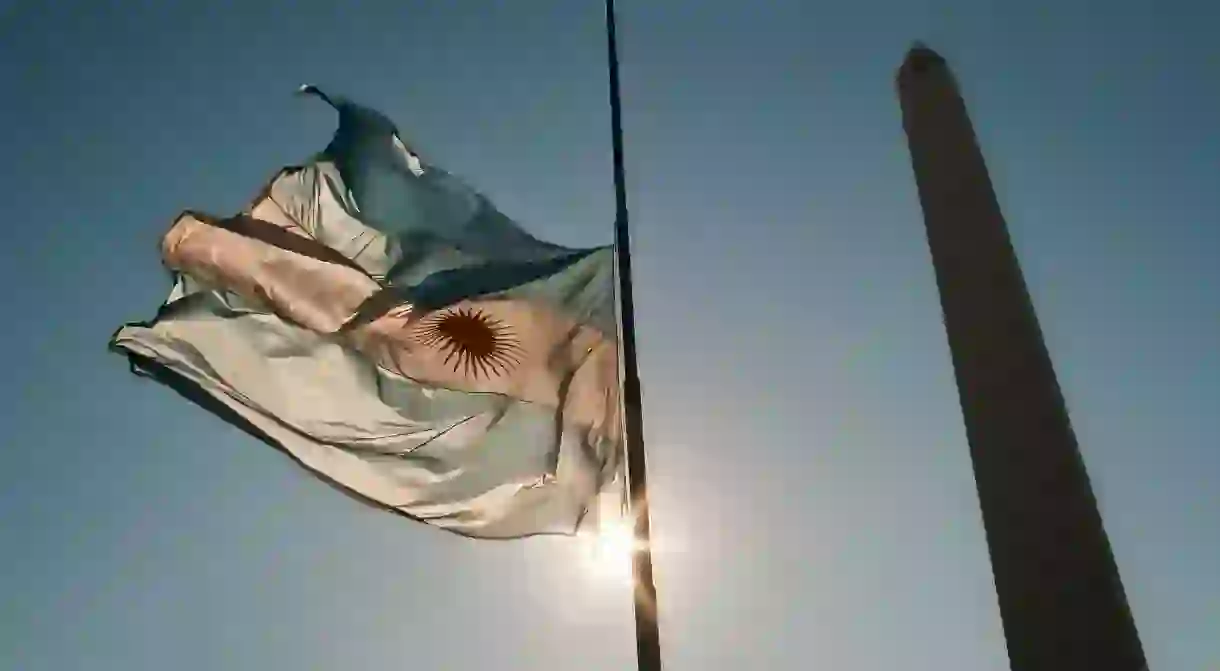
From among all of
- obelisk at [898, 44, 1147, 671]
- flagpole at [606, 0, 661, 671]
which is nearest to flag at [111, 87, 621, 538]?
flagpole at [606, 0, 661, 671]

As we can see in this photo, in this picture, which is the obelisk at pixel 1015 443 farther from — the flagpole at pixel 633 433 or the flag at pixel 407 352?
the flagpole at pixel 633 433

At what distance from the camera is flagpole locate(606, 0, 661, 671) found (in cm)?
739

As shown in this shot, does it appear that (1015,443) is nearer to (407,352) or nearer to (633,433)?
(633,433)

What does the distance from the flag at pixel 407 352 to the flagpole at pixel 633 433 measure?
123cm

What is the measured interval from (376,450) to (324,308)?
1465 mm

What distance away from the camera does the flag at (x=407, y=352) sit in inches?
427

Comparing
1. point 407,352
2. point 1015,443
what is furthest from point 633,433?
point 1015,443

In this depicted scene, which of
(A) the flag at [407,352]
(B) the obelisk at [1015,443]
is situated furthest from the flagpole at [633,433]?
(B) the obelisk at [1015,443]

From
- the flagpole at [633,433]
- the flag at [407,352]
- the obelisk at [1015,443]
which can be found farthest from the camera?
the obelisk at [1015,443]

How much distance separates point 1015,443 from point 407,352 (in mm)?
6519

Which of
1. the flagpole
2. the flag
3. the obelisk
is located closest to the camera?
the flagpole

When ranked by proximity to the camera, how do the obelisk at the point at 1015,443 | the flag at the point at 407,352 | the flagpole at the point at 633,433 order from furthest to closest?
the obelisk at the point at 1015,443 → the flag at the point at 407,352 → the flagpole at the point at 633,433

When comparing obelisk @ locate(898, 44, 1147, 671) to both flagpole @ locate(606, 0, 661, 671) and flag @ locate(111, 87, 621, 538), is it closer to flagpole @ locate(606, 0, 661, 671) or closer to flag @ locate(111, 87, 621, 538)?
flag @ locate(111, 87, 621, 538)

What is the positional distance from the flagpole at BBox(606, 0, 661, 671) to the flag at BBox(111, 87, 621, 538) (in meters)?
1.23
